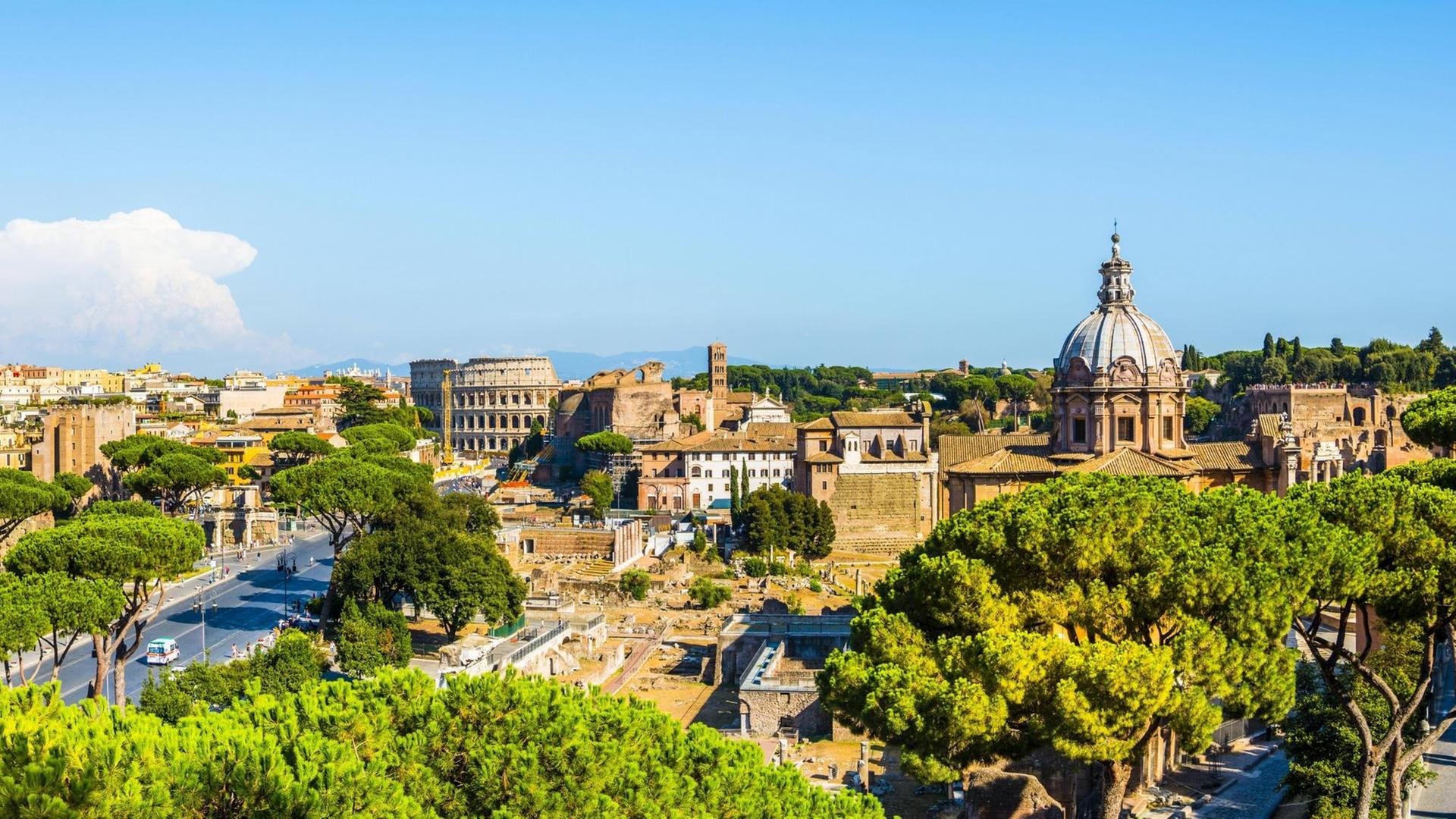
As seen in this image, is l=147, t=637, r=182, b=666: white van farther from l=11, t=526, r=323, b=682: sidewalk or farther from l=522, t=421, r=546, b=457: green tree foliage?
l=522, t=421, r=546, b=457: green tree foliage

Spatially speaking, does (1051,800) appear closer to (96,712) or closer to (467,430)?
(96,712)

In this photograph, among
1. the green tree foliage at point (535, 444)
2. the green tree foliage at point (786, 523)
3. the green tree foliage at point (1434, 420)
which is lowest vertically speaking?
the green tree foliage at point (786, 523)

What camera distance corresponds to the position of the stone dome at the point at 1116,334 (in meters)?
37.5

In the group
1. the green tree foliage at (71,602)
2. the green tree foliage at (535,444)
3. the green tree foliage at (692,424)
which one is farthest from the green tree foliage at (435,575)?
the green tree foliage at (535,444)

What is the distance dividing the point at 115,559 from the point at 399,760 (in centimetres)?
1568

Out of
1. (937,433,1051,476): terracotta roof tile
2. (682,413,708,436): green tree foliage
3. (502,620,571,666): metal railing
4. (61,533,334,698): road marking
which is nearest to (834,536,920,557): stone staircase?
(937,433,1051,476): terracotta roof tile

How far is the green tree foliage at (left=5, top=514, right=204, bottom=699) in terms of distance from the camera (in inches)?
1042

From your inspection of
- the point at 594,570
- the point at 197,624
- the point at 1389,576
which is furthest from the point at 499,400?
the point at 1389,576

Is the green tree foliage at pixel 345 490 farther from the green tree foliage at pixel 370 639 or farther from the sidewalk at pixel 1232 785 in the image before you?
the sidewalk at pixel 1232 785

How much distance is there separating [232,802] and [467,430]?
108m

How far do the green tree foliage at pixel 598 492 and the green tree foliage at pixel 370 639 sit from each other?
2611 centimetres

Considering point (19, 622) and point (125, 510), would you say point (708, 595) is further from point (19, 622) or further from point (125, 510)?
point (19, 622)

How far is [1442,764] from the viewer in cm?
2125

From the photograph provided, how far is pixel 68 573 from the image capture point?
87.2ft
